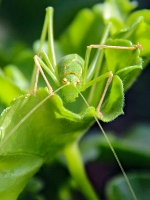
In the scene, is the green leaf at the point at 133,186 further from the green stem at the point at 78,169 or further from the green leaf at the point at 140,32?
the green leaf at the point at 140,32

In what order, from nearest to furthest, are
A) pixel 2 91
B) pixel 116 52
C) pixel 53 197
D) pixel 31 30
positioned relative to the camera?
pixel 116 52
pixel 2 91
pixel 53 197
pixel 31 30

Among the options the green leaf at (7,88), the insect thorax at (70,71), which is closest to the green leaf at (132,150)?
the insect thorax at (70,71)

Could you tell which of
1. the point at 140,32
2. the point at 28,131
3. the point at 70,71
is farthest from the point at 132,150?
the point at 28,131

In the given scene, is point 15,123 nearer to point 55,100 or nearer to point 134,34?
point 55,100

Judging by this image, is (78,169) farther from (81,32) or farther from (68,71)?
(81,32)

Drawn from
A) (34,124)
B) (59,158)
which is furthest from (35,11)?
(34,124)

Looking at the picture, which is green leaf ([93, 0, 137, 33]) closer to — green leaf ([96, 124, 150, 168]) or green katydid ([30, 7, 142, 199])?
green katydid ([30, 7, 142, 199])

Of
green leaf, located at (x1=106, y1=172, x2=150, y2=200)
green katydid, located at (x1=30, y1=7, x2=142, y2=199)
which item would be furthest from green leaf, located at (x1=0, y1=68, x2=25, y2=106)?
green leaf, located at (x1=106, y1=172, x2=150, y2=200)
